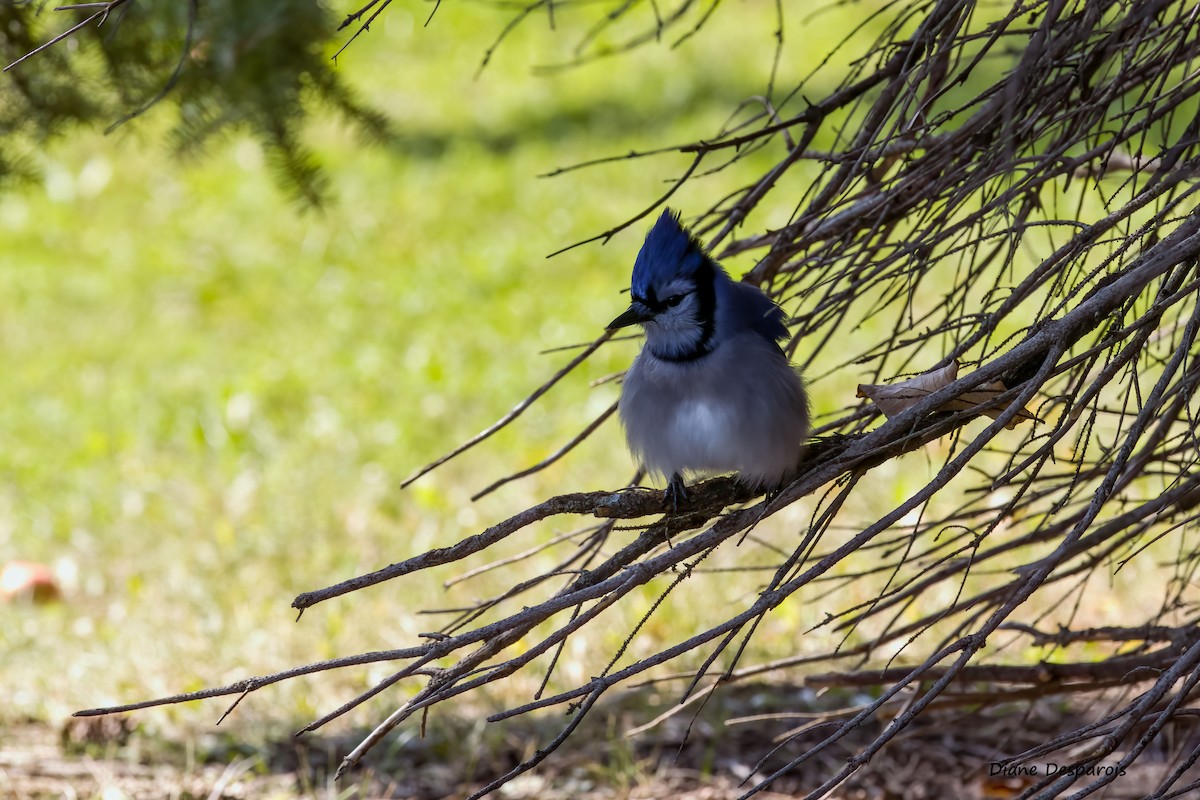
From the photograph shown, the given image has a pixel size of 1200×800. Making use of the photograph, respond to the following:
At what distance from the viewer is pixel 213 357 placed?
237 inches

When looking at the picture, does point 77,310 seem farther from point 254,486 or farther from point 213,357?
point 254,486

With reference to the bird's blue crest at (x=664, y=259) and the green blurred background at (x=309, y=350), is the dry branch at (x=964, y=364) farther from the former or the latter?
the green blurred background at (x=309, y=350)

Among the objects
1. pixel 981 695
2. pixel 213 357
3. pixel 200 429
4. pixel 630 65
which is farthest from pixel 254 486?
pixel 630 65

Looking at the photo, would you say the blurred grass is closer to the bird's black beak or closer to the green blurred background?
the green blurred background

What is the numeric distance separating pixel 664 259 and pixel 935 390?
554mm

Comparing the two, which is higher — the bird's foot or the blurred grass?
the blurred grass

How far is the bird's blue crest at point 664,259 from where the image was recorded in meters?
2.19

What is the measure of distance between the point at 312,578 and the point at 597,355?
1955 millimetres

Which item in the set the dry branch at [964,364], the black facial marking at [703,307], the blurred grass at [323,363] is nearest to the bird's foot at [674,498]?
the dry branch at [964,364]

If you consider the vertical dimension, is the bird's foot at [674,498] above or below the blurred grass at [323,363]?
below

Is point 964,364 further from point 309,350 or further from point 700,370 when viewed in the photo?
point 309,350

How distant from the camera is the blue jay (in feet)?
7.12

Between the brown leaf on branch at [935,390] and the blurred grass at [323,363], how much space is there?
140cm

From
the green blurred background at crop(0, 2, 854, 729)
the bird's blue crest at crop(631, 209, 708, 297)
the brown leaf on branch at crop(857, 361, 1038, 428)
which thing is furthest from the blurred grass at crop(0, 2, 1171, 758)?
the brown leaf on branch at crop(857, 361, 1038, 428)
